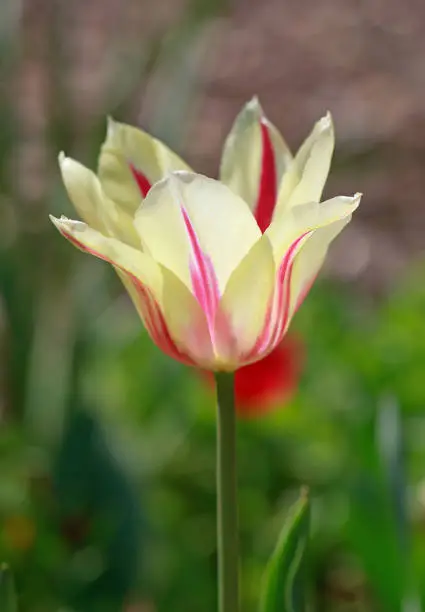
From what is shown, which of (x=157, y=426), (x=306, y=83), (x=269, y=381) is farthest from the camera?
(x=306, y=83)

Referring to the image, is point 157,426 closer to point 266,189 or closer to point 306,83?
point 266,189

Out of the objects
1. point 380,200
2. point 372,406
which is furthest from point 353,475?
point 380,200

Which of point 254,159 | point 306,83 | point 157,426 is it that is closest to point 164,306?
point 254,159

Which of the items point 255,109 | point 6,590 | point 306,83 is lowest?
point 6,590

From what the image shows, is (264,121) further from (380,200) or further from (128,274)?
(380,200)

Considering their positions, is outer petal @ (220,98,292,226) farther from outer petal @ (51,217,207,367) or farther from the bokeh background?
the bokeh background

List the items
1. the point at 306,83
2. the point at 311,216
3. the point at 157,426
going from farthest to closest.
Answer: the point at 306,83
the point at 157,426
the point at 311,216

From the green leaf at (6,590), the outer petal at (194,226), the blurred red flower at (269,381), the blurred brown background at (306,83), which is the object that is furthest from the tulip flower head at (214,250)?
the blurred brown background at (306,83)
